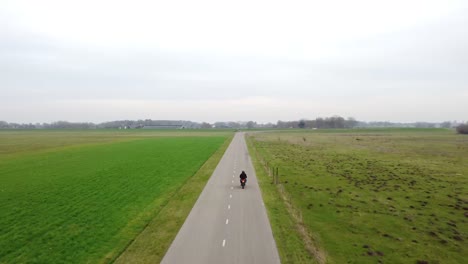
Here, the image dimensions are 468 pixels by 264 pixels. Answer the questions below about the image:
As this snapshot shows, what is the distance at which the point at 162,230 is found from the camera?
1702 cm

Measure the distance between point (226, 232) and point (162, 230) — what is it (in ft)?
12.8

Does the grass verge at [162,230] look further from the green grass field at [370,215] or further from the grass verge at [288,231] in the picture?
the green grass field at [370,215]

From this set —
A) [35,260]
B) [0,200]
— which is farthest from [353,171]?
[0,200]

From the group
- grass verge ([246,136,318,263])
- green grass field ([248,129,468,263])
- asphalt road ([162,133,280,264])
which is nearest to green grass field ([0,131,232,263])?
asphalt road ([162,133,280,264])

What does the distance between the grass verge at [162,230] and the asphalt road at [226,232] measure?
0.48m

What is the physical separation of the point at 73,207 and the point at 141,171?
15156 mm

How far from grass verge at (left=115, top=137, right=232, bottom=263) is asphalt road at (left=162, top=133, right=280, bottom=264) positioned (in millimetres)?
481

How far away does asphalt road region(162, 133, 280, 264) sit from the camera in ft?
44.2

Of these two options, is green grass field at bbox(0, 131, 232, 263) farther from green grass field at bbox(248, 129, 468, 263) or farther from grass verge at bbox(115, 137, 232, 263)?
green grass field at bbox(248, 129, 468, 263)

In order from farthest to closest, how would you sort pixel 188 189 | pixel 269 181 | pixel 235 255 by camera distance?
pixel 269 181 < pixel 188 189 < pixel 235 255

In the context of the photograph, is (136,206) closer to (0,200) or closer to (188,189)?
(188,189)

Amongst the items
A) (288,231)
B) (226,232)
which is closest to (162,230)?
(226,232)

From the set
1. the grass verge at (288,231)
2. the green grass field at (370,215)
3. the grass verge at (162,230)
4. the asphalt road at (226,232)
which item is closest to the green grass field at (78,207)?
the grass verge at (162,230)

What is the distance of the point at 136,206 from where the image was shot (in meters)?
21.9
